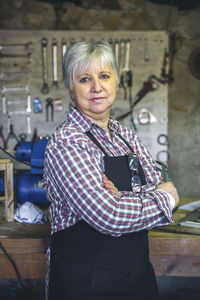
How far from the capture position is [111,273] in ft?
3.84

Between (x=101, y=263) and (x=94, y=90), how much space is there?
2.32 ft

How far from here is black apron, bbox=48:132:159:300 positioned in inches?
45.9

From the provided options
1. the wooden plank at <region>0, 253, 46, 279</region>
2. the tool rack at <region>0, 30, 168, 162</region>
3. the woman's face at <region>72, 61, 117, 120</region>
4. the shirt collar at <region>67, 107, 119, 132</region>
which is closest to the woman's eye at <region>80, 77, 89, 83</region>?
the woman's face at <region>72, 61, 117, 120</region>

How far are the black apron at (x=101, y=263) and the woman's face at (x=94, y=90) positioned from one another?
5.2 inches

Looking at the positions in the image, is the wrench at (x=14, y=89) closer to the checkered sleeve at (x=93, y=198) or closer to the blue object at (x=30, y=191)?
the blue object at (x=30, y=191)

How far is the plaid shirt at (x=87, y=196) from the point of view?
3.47 feet

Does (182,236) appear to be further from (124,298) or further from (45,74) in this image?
(45,74)

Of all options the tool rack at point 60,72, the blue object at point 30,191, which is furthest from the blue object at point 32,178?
the tool rack at point 60,72

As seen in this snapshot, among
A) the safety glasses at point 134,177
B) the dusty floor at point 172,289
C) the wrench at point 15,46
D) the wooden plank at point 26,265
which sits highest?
the wrench at point 15,46

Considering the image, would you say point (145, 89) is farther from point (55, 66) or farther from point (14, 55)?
point (14, 55)

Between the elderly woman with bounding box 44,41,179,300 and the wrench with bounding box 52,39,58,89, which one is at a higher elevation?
the wrench with bounding box 52,39,58,89

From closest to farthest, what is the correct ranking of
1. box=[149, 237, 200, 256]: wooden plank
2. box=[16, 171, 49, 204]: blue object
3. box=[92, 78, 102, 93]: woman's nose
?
box=[92, 78, 102, 93]: woman's nose → box=[149, 237, 200, 256]: wooden plank → box=[16, 171, 49, 204]: blue object

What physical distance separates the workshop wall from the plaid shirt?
9.15ft

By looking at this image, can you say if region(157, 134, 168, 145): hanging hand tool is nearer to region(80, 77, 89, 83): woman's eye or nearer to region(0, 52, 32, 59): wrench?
region(0, 52, 32, 59): wrench
